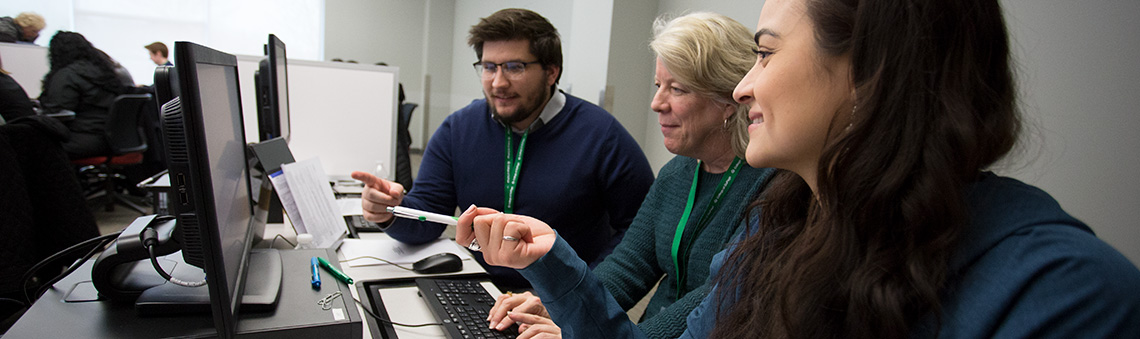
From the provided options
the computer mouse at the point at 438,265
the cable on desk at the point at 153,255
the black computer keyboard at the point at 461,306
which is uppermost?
the cable on desk at the point at 153,255

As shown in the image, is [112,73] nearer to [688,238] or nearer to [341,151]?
[341,151]

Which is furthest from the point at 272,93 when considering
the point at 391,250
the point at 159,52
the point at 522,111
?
the point at 159,52

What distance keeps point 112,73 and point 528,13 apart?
374 cm

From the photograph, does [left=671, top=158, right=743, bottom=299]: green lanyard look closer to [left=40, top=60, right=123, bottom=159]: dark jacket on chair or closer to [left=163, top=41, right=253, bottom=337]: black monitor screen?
[left=163, top=41, right=253, bottom=337]: black monitor screen

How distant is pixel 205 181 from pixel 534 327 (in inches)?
20.9

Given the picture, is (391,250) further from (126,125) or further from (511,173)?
(126,125)

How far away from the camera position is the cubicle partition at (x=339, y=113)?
2568 mm

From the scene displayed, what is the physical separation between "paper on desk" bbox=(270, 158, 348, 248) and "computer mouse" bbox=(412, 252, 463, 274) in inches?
9.8

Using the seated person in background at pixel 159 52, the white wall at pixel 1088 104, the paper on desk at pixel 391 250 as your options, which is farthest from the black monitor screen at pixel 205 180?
the seated person in background at pixel 159 52

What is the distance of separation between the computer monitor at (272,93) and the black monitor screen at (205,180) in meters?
0.83

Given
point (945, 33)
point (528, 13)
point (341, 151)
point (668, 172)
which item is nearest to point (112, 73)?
point (341, 151)

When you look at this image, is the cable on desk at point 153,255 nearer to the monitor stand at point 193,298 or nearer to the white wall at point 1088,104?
the monitor stand at point 193,298

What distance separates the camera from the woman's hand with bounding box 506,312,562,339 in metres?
0.97

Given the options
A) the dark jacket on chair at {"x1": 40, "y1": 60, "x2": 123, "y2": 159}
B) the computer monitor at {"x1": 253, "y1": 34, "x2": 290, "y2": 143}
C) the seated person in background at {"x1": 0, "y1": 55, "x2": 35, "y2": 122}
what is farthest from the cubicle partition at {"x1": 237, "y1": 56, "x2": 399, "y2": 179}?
the dark jacket on chair at {"x1": 40, "y1": 60, "x2": 123, "y2": 159}
